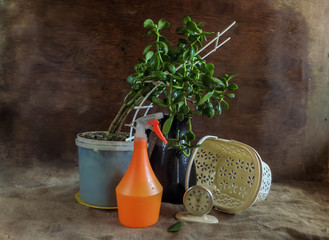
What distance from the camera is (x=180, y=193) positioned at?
3.27 ft

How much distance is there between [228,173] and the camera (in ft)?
3.46

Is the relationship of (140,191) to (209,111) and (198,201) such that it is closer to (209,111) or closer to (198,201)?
(198,201)

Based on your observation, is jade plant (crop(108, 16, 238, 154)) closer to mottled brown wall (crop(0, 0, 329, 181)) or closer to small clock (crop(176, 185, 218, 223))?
small clock (crop(176, 185, 218, 223))

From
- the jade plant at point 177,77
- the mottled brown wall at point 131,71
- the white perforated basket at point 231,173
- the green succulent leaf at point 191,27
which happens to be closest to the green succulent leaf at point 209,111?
the jade plant at point 177,77

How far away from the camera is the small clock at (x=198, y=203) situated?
33.8 inches

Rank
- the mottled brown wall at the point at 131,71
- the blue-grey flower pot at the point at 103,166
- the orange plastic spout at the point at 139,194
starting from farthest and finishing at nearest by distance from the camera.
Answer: the mottled brown wall at the point at 131,71, the blue-grey flower pot at the point at 103,166, the orange plastic spout at the point at 139,194

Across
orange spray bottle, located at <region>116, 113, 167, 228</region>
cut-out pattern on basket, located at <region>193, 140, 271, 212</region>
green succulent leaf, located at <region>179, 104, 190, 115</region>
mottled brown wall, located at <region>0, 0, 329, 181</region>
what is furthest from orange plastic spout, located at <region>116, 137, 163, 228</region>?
mottled brown wall, located at <region>0, 0, 329, 181</region>

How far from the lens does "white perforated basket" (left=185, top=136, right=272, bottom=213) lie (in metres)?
0.90

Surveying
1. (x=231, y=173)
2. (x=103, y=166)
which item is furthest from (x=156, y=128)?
(x=231, y=173)

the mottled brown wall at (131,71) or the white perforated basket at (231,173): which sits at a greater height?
the mottled brown wall at (131,71)

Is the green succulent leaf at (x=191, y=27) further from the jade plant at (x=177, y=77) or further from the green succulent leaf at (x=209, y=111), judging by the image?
the green succulent leaf at (x=209, y=111)

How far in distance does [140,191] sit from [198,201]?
17 cm

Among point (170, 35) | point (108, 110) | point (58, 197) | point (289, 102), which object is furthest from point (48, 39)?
point (289, 102)

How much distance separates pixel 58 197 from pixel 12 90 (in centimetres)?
52
